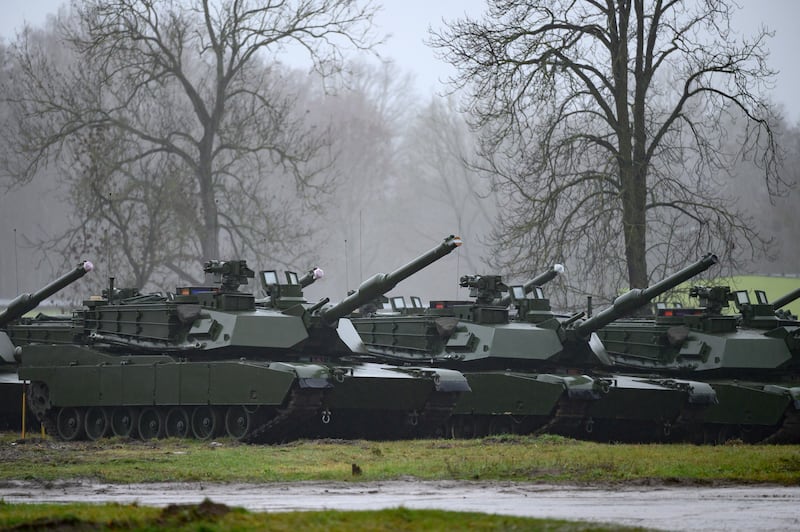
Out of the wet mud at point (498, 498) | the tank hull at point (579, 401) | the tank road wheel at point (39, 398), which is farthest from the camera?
the tank road wheel at point (39, 398)

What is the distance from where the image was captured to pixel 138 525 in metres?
10.1

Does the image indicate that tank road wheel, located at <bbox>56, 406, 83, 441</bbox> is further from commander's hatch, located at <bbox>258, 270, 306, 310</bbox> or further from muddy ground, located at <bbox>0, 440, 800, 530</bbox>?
muddy ground, located at <bbox>0, 440, 800, 530</bbox>

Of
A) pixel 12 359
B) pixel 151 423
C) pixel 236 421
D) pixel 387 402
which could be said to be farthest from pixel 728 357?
pixel 12 359

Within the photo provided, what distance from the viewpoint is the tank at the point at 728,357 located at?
23375 mm

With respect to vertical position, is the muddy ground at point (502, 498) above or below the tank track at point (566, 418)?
below

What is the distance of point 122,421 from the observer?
2347cm

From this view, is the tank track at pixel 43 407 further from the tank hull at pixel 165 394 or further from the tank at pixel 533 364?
the tank at pixel 533 364

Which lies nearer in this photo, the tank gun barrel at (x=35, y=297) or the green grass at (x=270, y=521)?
the green grass at (x=270, y=521)

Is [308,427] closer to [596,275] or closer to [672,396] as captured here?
[672,396]

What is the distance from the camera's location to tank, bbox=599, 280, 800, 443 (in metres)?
23.4

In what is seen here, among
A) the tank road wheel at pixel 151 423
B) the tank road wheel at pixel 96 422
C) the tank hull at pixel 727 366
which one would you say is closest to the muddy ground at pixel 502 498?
the tank road wheel at pixel 151 423

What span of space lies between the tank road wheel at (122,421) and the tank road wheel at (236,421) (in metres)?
2.14

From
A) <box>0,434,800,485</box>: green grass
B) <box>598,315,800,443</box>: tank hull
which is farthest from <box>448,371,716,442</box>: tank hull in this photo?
<box>0,434,800,485</box>: green grass

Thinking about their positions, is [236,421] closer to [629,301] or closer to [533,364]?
[533,364]
